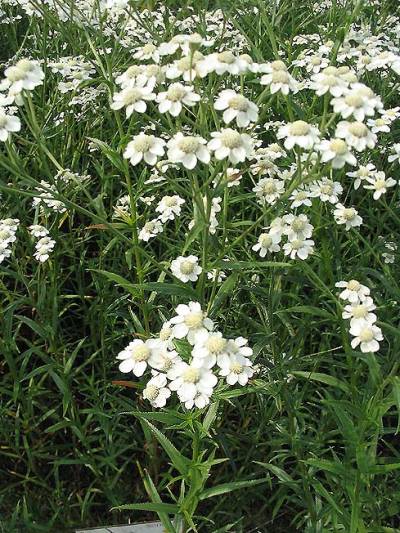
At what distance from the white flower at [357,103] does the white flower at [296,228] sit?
0.44m

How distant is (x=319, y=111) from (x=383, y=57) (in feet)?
Result: 2.14

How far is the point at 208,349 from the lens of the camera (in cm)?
148

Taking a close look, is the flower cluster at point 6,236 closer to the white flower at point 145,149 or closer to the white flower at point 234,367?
the white flower at point 145,149

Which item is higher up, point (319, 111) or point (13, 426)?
point (319, 111)

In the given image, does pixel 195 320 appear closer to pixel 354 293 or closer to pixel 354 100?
pixel 354 293

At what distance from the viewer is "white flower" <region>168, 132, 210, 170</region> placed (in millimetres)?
1497

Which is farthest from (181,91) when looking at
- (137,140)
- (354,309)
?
(354,309)

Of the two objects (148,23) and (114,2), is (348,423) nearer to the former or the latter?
(114,2)

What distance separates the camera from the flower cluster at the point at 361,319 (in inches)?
63.1

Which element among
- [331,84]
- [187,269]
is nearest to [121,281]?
[187,269]

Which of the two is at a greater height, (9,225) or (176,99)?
(176,99)

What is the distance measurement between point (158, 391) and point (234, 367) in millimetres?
287

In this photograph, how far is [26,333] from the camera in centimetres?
273

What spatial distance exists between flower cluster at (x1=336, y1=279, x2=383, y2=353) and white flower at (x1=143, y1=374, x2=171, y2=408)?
48 centimetres
